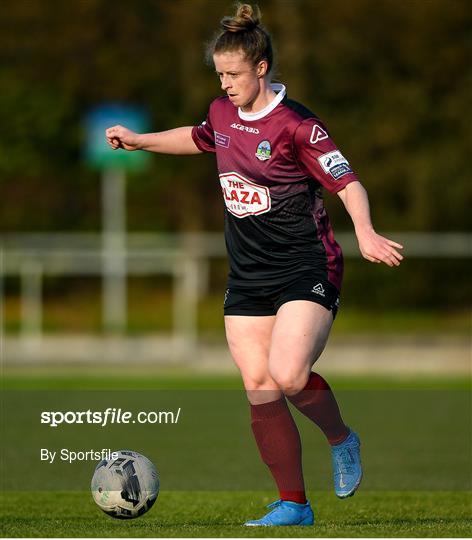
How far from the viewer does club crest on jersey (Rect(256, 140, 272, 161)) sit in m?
5.84

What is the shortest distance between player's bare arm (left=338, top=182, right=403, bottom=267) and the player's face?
1.98ft

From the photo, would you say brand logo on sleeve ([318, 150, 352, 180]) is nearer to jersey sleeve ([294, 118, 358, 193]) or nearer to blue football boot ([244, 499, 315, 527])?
jersey sleeve ([294, 118, 358, 193])

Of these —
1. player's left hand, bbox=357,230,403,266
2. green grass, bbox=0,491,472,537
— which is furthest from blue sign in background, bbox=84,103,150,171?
player's left hand, bbox=357,230,403,266

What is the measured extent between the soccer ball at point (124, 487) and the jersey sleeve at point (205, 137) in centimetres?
154

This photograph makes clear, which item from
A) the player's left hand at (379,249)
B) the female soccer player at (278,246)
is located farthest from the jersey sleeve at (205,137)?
the player's left hand at (379,249)

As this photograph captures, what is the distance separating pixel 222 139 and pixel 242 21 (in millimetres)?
571

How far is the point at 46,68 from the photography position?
2650 cm

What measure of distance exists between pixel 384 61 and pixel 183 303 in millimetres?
7464

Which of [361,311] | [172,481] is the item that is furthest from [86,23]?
[172,481]

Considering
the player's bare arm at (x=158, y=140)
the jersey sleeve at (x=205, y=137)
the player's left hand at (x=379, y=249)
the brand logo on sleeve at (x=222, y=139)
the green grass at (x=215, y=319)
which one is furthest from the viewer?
the green grass at (x=215, y=319)

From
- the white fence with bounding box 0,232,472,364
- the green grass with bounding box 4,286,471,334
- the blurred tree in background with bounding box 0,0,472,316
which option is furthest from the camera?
the blurred tree in background with bounding box 0,0,472,316

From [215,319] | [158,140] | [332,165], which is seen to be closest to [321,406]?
[332,165]

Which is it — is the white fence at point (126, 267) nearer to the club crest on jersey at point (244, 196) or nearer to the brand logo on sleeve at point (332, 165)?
the club crest on jersey at point (244, 196)

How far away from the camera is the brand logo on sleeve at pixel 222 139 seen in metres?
6.00
